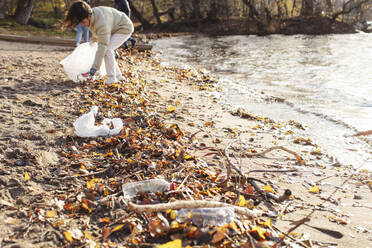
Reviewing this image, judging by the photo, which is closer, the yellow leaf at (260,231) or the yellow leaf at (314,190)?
the yellow leaf at (260,231)

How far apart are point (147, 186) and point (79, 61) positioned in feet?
11.0

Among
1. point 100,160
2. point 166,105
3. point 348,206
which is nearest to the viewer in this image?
point 348,206

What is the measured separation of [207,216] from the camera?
202cm

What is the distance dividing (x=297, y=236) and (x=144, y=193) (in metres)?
1.15

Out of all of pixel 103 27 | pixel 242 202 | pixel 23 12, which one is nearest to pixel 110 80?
pixel 103 27

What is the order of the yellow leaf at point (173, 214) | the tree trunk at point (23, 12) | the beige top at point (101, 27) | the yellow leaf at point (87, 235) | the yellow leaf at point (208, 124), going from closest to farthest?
the yellow leaf at point (87, 235)
the yellow leaf at point (173, 214)
the yellow leaf at point (208, 124)
the beige top at point (101, 27)
the tree trunk at point (23, 12)

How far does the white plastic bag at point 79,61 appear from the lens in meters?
4.96

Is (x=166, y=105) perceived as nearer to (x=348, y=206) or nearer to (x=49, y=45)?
(x=348, y=206)

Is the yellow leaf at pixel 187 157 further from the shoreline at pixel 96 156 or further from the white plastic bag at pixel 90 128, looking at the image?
the white plastic bag at pixel 90 128

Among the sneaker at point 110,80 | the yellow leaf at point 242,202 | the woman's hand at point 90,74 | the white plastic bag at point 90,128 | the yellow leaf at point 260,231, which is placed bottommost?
the yellow leaf at point 260,231

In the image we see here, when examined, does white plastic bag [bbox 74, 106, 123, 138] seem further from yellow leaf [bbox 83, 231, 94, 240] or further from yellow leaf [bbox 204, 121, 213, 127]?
yellow leaf [bbox 83, 231, 94, 240]

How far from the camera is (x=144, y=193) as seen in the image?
2379mm

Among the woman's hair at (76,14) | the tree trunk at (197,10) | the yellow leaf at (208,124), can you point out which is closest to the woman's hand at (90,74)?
the woman's hair at (76,14)

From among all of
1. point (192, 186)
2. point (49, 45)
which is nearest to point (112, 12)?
point (192, 186)
